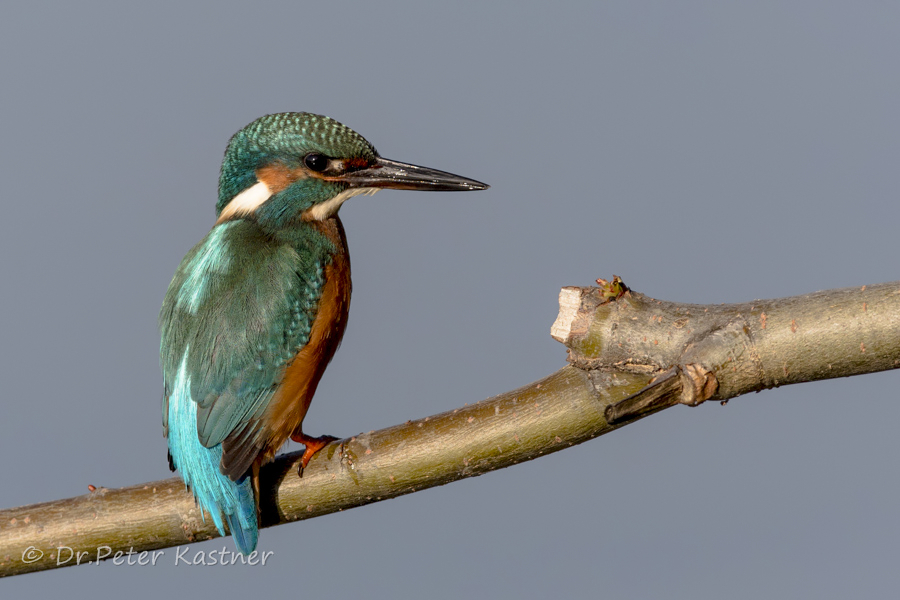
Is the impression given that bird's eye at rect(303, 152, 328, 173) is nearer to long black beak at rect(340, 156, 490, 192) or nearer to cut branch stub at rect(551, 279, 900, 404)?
long black beak at rect(340, 156, 490, 192)

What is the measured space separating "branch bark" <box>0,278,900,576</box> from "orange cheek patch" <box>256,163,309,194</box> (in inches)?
27.9

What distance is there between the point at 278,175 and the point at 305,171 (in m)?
0.07

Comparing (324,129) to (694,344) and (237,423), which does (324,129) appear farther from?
(694,344)

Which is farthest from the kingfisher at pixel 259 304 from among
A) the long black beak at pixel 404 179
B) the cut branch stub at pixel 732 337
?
the cut branch stub at pixel 732 337

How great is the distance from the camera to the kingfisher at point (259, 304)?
1.94 m

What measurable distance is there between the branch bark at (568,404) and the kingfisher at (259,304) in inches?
3.5

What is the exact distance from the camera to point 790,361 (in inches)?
54.6

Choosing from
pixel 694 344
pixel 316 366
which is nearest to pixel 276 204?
pixel 316 366

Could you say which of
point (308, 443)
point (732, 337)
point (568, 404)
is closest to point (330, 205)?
point (308, 443)

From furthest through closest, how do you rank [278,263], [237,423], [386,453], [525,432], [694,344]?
[278,263]
[237,423]
[386,453]
[525,432]
[694,344]

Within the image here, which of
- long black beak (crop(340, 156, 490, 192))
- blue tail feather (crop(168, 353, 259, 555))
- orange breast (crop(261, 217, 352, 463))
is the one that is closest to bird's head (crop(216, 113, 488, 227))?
long black beak (crop(340, 156, 490, 192))

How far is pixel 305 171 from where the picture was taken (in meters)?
2.15

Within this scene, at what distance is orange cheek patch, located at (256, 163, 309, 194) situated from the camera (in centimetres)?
216

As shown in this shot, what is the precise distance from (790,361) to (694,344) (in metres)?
0.15
